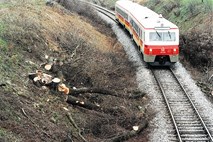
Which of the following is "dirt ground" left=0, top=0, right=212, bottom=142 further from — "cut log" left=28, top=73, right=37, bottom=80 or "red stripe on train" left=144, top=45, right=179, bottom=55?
"red stripe on train" left=144, top=45, right=179, bottom=55

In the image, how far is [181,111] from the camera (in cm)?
1777

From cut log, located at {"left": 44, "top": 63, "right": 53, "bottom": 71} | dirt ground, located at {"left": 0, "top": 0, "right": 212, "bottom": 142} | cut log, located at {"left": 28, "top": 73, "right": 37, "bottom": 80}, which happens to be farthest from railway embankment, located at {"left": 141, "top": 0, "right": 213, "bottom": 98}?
cut log, located at {"left": 28, "top": 73, "right": 37, "bottom": 80}

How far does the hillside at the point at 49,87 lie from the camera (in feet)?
42.6

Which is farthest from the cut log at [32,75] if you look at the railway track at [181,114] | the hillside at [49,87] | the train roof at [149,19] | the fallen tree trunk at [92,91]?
the train roof at [149,19]

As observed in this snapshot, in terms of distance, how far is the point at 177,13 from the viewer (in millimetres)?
37562

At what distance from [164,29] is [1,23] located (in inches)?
394

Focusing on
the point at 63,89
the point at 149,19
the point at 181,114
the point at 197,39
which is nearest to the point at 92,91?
the point at 63,89

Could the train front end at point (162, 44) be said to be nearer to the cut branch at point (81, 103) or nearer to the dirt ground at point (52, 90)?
the dirt ground at point (52, 90)

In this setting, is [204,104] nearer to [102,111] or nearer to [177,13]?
[102,111]

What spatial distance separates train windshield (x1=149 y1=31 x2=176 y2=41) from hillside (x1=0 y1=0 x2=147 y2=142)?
2519 millimetres

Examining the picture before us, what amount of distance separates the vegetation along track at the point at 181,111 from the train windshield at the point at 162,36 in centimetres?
227

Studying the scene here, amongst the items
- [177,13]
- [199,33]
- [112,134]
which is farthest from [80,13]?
[112,134]

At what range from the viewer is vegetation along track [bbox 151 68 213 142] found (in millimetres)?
15391

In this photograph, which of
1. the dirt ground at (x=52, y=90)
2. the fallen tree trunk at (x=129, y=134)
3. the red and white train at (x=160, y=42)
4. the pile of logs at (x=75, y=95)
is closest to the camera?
the dirt ground at (x=52, y=90)
